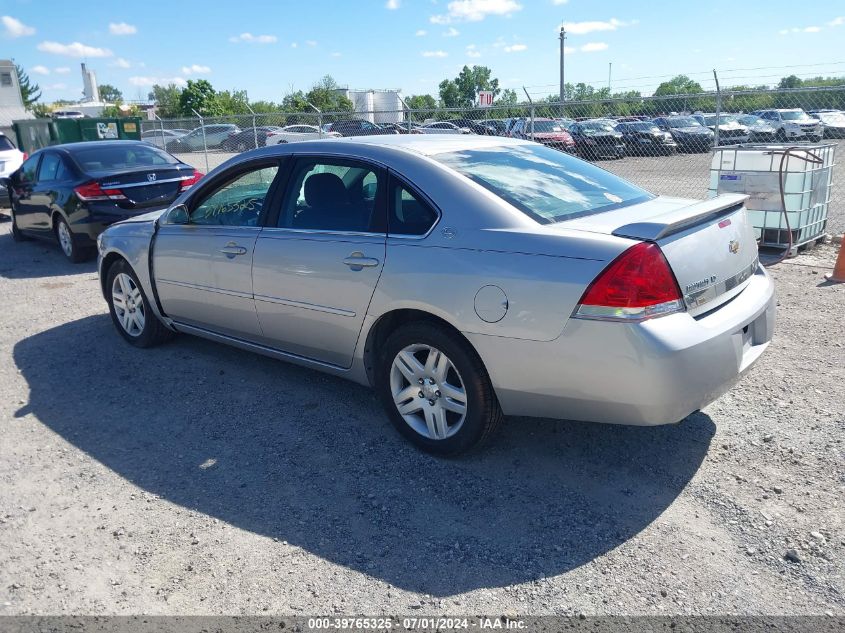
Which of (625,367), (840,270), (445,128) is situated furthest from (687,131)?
(625,367)

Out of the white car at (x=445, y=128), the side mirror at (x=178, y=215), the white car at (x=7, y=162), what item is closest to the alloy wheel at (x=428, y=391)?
the side mirror at (x=178, y=215)

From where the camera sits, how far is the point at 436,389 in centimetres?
366

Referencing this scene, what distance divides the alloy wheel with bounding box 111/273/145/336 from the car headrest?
2.09 metres

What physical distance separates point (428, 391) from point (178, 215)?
8.40 feet

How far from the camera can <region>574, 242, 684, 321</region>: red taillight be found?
9.84ft

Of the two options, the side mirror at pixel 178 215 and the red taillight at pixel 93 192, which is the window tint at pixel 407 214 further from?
the red taillight at pixel 93 192

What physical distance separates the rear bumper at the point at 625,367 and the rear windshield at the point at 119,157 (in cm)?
788

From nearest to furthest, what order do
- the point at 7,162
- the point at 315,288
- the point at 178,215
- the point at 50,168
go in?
1. the point at 315,288
2. the point at 178,215
3. the point at 50,168
4. the point at 7,162

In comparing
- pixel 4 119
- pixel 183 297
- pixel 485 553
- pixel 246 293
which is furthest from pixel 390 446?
pixel 4 119

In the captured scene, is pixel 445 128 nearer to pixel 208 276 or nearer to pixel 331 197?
pixel 208 276

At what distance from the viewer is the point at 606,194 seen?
13.2 ft

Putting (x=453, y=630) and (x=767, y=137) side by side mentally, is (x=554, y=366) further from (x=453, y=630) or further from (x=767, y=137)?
(x=767, y=137)

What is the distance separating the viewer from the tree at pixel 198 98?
175ft

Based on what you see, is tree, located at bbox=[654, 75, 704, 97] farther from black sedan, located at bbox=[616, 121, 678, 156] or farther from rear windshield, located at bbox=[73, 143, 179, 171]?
rear windshield, located at bbox=[73, 143, 179, 171]
